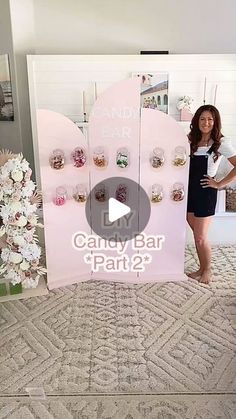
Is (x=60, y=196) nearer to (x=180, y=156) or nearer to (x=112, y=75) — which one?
(x=180, y=156)

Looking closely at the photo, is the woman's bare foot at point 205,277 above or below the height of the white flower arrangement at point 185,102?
below

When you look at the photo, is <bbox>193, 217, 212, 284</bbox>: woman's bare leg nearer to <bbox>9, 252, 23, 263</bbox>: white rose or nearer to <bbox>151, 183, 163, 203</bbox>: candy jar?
<bbox>151, 183, 163, 203</bbox>: candy jar

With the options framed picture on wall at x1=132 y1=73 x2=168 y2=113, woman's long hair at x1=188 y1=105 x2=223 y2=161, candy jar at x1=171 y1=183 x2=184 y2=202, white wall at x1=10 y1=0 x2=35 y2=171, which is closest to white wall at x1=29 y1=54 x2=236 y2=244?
framed picture on wall at x1=132 y1=73 x2=168 y2=113

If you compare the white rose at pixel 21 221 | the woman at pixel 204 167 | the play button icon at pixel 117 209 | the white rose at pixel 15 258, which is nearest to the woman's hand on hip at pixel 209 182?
the woman at pixel 204 167

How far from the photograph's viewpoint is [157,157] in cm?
269

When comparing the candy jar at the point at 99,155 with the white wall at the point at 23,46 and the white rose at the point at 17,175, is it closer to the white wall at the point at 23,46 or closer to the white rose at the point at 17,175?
the white rose at the point at 17,175

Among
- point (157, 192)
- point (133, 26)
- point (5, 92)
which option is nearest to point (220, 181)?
point (157, 192)

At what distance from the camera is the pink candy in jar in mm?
2713

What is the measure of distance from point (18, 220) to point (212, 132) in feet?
4.90

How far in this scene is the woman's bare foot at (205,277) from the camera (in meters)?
2.94

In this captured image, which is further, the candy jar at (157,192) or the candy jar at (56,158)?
the candy jar at (157,192)

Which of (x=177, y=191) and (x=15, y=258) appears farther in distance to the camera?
(x=177, y=191)

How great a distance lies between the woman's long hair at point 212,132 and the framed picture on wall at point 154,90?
0.85m

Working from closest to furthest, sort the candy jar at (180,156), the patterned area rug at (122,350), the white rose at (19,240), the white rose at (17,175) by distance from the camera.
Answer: the patterned area rug at (122,350) → the white rose at (17,175) → the white rose at (19,240) → the candy jar at (180,156)
